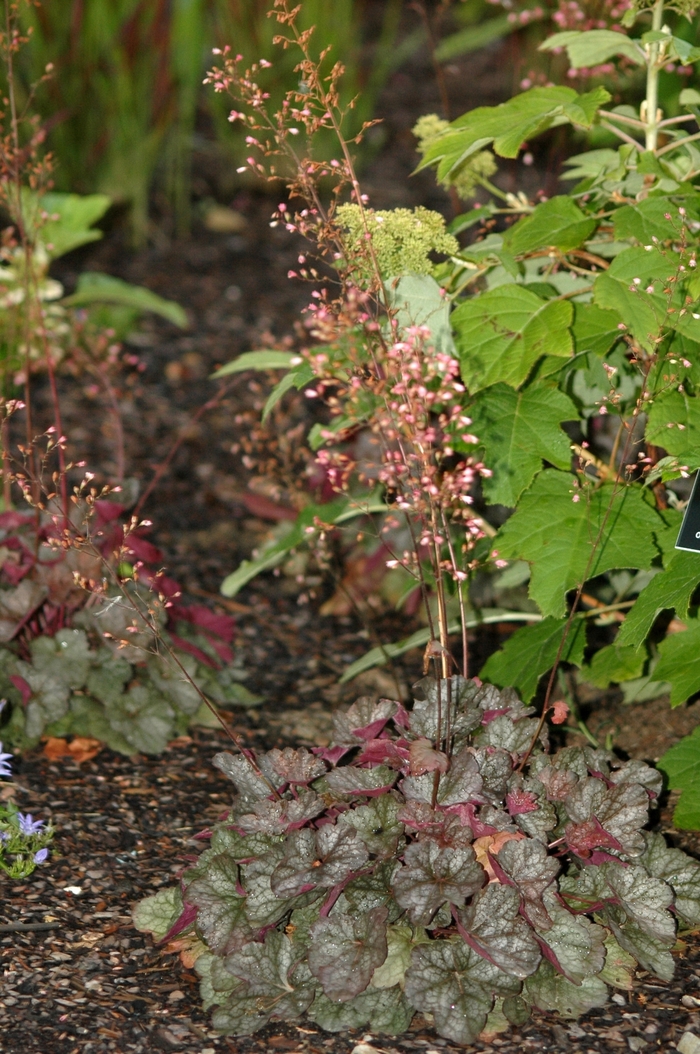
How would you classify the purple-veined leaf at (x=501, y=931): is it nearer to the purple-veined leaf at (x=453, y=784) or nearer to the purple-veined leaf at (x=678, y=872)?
the purple-veined leaf at (x=453, y=784)

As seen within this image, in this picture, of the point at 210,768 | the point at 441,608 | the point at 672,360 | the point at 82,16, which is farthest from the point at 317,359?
the point at 82,16

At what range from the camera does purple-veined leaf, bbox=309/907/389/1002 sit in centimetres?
163

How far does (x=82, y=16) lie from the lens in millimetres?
4379

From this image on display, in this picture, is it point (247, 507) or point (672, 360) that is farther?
point (247, 507)

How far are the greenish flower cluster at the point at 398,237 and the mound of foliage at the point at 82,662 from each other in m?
0.86

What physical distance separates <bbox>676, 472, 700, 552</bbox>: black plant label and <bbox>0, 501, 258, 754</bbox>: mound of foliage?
3.33ft

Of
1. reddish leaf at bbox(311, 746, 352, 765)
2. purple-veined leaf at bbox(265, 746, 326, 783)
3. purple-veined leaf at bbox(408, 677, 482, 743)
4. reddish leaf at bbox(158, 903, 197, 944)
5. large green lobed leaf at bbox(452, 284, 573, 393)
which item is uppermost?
large green lobed leaf at bbox(452, 284, 573, 393)

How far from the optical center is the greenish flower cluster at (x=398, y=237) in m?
1.83

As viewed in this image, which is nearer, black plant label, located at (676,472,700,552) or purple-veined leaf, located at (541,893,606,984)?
purple-veined leaf, located at (541,893,606,984)

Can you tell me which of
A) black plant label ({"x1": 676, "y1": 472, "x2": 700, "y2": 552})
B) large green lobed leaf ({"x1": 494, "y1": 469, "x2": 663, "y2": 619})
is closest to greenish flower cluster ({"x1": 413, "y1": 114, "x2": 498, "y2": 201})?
large green lobed leaf ({"x1": 494, "y1": 469, "x2": 663, "y2": 619})

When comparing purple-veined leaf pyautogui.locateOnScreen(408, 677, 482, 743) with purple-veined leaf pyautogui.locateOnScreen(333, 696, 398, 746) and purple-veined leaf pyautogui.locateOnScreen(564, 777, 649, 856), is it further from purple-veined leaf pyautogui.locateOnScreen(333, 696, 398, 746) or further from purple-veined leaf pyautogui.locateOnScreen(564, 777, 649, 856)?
purple-veined leaf pyautogui.locateOnScreen(564, 777, 649, 856)

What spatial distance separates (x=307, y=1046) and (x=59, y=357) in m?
2.62

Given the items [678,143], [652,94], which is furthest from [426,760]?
[652,94]

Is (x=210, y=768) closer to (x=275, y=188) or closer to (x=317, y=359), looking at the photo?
(x=317, y=359)
